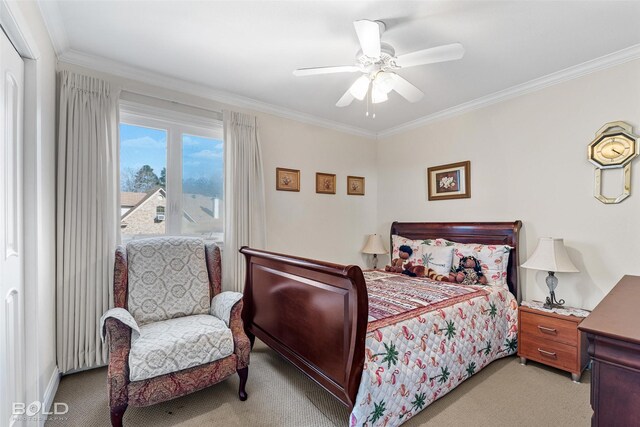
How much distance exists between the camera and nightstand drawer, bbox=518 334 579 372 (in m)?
2.31

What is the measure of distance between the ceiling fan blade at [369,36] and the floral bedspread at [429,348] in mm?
1653

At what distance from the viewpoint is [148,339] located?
72.9 inches

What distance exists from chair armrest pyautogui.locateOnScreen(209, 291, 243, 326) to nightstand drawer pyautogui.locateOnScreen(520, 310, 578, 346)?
240cm

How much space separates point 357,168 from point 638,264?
9.66 feet

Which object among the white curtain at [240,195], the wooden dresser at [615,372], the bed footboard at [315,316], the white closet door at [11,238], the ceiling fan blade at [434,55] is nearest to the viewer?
the wooden dresser at [615,372]

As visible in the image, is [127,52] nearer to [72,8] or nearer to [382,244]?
[72,8]

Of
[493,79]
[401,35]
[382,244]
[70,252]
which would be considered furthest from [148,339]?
[493,79]

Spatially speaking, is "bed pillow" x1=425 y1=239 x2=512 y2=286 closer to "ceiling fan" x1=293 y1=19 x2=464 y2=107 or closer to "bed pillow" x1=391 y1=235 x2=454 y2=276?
"bed pillow" x1=391 y1=235 x2=454 y2=276

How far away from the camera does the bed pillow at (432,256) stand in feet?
10.3

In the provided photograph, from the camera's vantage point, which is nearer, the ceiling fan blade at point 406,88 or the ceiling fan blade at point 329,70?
the ceiling fan blade at point 329,70

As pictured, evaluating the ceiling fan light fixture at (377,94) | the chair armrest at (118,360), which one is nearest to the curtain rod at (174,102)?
the ceiling fan light fixture at (377,94)

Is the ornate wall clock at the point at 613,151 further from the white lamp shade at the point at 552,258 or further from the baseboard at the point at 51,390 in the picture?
the baseboard at the point at 51,390

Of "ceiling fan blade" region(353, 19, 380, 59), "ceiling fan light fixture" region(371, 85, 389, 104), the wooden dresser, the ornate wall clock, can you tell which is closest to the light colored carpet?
the wooden dresser

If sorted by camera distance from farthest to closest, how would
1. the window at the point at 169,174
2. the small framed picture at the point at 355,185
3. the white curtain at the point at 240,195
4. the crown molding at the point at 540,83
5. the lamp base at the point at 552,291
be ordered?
the small framed picture at the point at 355,185, the white curtain at the point at 240,195, the window at the point at 169,174, the lamp base at the point at 552,291, the crown molding at the point at 540,83
